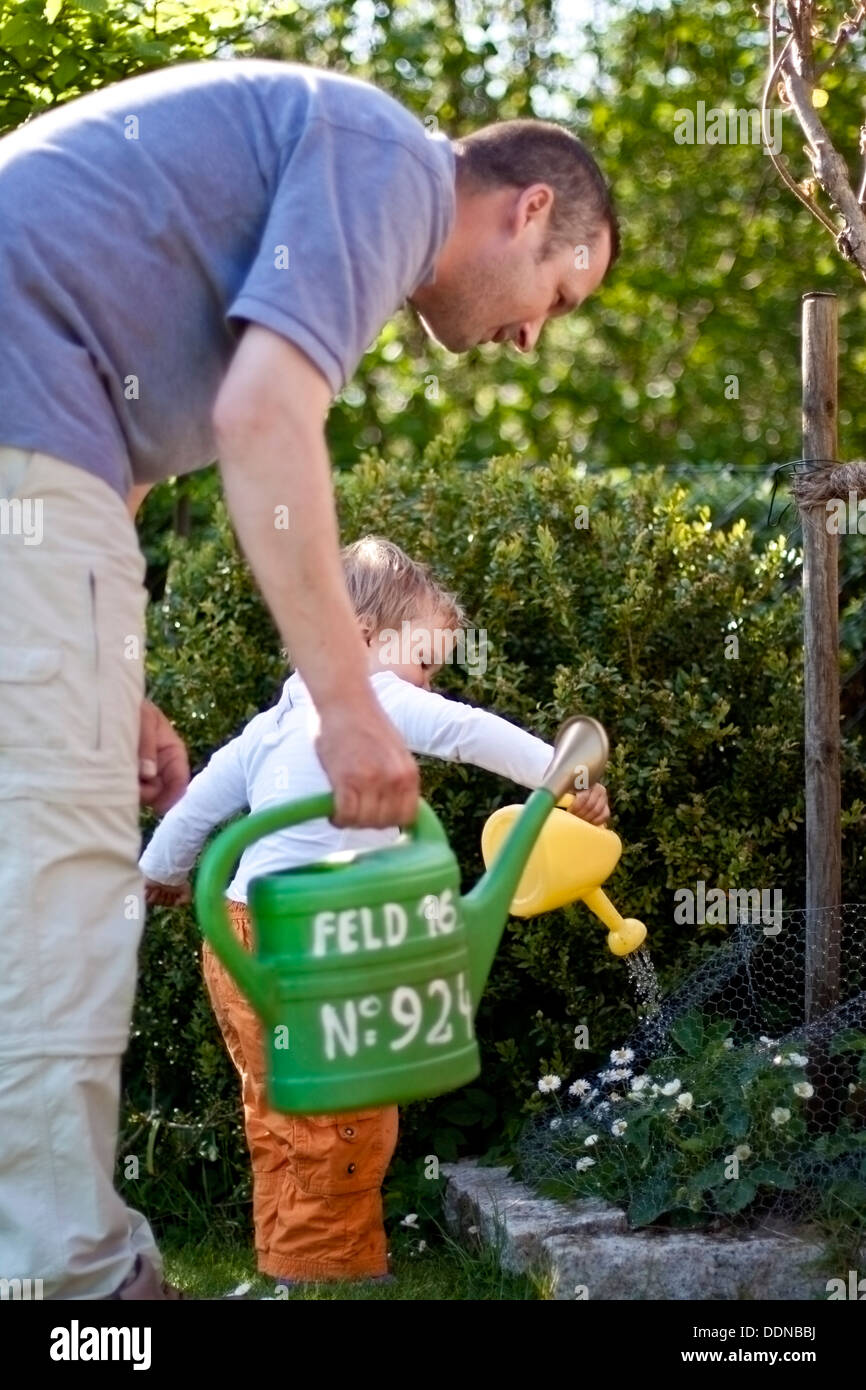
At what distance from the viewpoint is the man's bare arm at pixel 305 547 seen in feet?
5.70

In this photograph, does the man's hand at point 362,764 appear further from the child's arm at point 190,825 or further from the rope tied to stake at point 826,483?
the rope tied to stake at point 826,483

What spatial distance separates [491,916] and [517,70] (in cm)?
866

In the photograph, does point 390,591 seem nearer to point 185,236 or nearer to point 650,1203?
point 650,1203

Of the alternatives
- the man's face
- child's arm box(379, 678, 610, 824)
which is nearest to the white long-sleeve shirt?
child's arm box(379, 678, 610, 824)

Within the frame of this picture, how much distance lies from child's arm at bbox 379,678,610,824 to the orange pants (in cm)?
48

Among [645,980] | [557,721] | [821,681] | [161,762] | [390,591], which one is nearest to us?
[161,762]

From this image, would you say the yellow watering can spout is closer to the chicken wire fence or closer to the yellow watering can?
the yellow watering can

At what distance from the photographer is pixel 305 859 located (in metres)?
3.01

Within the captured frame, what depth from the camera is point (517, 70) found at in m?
9.76

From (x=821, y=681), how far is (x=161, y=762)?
56.9 inches

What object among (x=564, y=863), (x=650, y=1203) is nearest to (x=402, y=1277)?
(x=650, y=1203)

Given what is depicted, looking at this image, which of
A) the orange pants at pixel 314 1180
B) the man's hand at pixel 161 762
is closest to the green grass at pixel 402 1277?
the orange pants at pixel 314 1180
